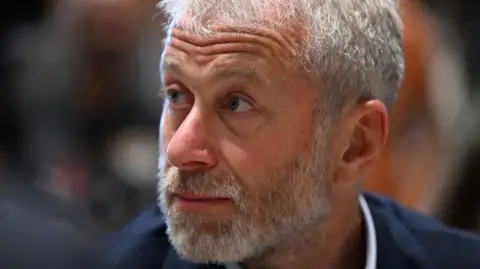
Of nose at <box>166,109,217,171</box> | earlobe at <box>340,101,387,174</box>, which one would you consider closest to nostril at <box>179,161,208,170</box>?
nose at <box>166,109,217,171</box>

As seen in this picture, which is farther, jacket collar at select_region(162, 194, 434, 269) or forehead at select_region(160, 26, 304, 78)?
A: jacket collar at select_region(162, 194, 434, 269)

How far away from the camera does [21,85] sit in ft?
2.88

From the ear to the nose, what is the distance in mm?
189

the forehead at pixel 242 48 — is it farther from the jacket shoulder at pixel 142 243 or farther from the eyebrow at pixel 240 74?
the jacket shoulder at pixel 142 243

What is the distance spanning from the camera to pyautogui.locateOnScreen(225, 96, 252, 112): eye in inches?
37.6

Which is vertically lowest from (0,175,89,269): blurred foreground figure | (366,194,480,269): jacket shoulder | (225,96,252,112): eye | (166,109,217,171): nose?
(366,194,480,269): jacket shoulder

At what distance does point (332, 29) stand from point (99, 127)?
35 centimetres

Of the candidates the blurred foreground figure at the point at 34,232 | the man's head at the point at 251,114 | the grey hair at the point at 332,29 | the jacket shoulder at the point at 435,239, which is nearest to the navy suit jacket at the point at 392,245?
the jacket shoulder at the point at 435,239

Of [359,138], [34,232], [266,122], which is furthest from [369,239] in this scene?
Result: [34,232]

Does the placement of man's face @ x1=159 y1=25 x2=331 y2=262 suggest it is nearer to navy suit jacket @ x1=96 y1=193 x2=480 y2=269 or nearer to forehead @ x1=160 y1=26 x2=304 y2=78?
forehead @ x1=160 y1=26 x2=304 y2=78

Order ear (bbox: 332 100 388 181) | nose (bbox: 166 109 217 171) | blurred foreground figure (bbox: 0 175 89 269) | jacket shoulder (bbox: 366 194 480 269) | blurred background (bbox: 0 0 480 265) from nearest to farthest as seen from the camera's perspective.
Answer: blurred foreground figure (bbox: 0 175 89 269), blurred background (bbox: 0 0 480 265), nose (bbox: 166 109 217 171), ear (bbox: 332 100 388 181), jacket shoulder (bbox: 366 194 480 269)

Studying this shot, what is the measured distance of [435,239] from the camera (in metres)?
1.16

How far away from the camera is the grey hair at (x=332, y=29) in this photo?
3.11 feet

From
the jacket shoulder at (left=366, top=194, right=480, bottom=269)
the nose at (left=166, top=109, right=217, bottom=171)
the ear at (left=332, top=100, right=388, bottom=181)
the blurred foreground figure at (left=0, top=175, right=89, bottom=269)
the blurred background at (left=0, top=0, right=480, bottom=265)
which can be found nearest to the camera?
the blurred foreground figure at (left=0, top=175, right=89, bottom=269)
